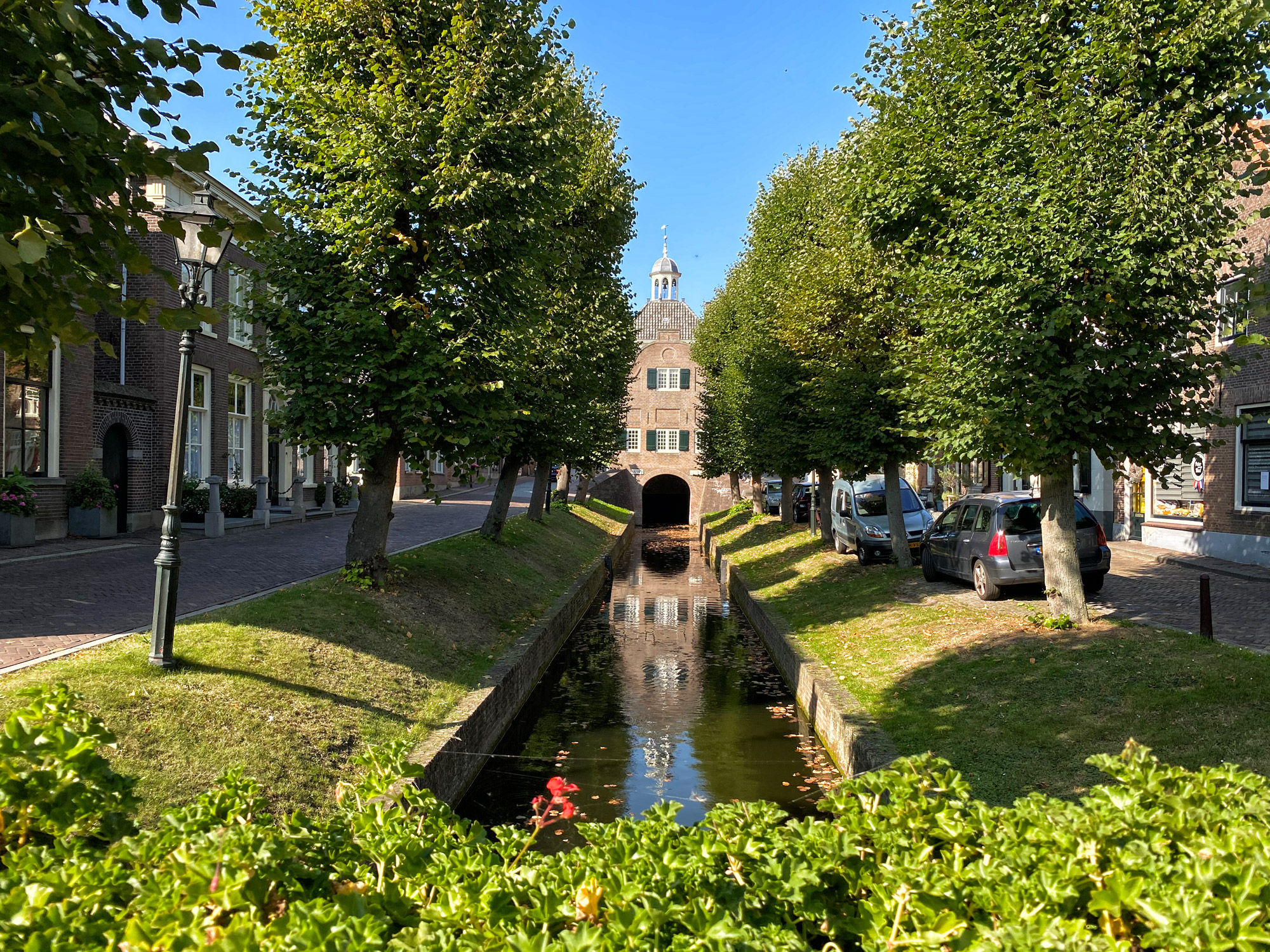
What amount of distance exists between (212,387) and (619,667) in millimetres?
17478

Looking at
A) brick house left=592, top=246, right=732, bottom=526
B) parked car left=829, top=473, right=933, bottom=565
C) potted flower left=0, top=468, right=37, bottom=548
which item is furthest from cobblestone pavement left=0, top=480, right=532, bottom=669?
brick house left=592, top=246, right=732, bottom=526

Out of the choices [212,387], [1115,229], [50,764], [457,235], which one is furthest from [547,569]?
[50,764]

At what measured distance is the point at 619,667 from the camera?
587 inches

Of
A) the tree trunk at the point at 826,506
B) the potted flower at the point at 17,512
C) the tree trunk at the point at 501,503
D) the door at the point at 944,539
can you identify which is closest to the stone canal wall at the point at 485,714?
the tree trunk at the point at 501,503

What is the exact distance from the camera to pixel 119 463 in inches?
827

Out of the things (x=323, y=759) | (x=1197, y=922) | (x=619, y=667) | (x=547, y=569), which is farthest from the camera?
(x=547, y=569)

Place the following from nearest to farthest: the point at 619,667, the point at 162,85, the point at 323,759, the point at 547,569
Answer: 1. the point at 162,85
2. the point at 323,759
3. the point at 619,667
4. the point at 547,569

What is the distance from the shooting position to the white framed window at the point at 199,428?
24.4 meters

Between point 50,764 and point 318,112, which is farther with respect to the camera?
point 318,112

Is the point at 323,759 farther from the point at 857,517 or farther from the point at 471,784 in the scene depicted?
the point at 857,517

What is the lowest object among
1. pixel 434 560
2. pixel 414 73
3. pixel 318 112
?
pixel 434 560

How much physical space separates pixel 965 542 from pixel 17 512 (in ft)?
57.2

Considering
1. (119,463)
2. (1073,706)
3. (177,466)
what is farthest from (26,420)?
(1073,706)

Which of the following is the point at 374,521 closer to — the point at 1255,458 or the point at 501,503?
the point at 501,503
